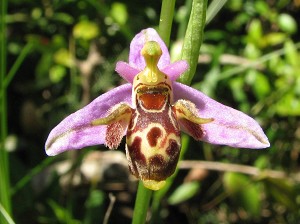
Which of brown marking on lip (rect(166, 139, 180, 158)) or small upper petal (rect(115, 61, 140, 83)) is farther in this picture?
small upper petal (rect(115, 61, 140, 83))

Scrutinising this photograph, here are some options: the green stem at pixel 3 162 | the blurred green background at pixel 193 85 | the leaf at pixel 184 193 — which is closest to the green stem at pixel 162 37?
the green stem at pixel 3 162

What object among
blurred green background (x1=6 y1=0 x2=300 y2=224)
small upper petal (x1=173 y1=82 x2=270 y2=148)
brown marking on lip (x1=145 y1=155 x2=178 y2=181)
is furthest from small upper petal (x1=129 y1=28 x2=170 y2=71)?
blurred green background (x1=6 y1=0 x2=300 y2=224)

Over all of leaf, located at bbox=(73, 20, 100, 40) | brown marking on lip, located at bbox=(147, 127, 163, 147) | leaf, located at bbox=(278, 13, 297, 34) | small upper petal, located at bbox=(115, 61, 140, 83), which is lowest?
leaf, located at bbox=(73, 20, 100, 40)

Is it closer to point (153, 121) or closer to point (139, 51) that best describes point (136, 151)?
point (153, 121)

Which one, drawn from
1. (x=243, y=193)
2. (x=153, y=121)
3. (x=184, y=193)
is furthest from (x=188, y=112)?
(x=184, y=193)

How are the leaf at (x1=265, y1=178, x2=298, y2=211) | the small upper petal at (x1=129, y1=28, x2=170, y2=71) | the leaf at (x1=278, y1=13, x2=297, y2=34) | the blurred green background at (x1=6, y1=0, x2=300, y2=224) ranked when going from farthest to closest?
the leaf at (x1=278, y1=13, x2=297, y2=34), the blurred green background at (x1=6, y1=0, x2=300, y2=224), the leaf at (x1=265, y1=178, x2=298, y2=211), the small upper petal at (x1=129, y1=28, x2=170, y2=71)

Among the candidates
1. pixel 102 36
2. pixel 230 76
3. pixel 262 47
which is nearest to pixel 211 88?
pixel 230 76

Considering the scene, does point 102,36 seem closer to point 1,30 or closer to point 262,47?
point 262,47

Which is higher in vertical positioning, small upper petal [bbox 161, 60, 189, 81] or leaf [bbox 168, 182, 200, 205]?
small upper petal [bbox 161, 60, 189, 81]

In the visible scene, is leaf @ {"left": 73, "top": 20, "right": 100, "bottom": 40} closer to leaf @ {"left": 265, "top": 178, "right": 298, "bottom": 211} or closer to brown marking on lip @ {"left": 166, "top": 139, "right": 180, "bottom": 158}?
leaf @ {"left": 265, "top": 178, "right": 298, "bottom": 211}
